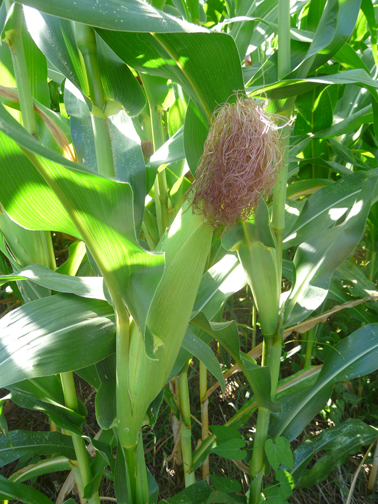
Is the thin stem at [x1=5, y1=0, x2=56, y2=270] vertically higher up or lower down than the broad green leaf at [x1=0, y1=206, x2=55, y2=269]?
higher up

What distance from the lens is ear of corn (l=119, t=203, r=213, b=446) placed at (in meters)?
0.50

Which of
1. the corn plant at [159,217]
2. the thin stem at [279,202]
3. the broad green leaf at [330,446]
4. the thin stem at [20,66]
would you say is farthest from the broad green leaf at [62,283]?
the broad green leaf at [330,446]

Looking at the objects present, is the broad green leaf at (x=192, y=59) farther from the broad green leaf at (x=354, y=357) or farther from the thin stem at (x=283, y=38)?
the broad green leaf at (x=354, y=357)

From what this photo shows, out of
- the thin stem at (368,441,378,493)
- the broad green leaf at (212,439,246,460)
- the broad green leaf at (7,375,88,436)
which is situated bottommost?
the thin stem at (368,441,378,493)

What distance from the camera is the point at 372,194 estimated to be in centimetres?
74

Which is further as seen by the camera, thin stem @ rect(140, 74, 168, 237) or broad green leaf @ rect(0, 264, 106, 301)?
thin stem @ rect(140, 74, 168, 237)

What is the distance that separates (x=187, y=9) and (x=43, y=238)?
2.62ft

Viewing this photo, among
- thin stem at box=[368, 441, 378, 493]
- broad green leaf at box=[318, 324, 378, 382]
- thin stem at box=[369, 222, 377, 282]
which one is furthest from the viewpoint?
thin stem at box=[369, 222, 377, 282]

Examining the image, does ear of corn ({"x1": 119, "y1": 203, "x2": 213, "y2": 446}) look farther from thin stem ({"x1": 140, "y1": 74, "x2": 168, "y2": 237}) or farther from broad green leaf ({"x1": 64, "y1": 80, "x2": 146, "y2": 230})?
thin stem ({"x1": 140, "y1": 74, "x2": 168, "y2": 237})

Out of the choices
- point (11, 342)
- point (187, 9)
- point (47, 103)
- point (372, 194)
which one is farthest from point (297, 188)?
point (11, 342)

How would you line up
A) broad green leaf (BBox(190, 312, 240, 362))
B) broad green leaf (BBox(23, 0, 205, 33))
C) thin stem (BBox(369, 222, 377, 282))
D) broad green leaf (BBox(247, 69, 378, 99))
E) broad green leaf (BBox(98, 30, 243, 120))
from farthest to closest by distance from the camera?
thin stem (BBox(369, 222, 377, 282)), broad green leaf (BBox(190, 312, 240, 362)), broad green leaf (BBox(247, 69, 378, 99)), broad green leaf (BBox(98, 30, 243, 120)), broad green leaf (BBox(23, 0, 205, 33))

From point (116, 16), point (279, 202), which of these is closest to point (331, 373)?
point (279, 202)

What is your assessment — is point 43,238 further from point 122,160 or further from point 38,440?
point 38,440

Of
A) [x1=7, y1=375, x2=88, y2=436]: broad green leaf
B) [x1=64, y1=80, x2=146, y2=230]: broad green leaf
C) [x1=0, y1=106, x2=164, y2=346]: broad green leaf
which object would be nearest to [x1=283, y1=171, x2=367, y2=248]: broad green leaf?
[x1=64, y1=80, x2=146, y2=230]: broad green leaf
